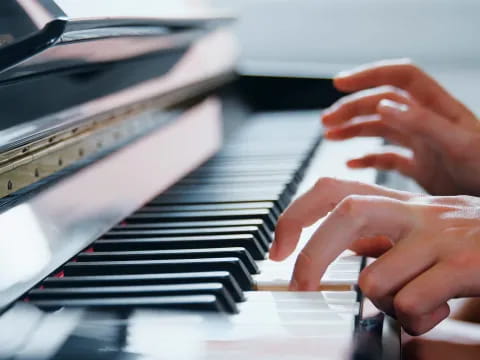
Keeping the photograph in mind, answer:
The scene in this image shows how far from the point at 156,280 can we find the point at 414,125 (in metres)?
0.60

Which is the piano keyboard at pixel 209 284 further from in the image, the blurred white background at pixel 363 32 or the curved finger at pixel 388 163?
the blurred white background at pixel 363 32

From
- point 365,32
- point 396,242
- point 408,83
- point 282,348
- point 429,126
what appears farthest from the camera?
point 365,32

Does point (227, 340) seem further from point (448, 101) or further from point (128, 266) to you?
point (448, 101)

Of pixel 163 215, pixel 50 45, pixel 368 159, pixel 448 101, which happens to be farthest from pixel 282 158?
pixel 50 45

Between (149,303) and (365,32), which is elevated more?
(149,303)

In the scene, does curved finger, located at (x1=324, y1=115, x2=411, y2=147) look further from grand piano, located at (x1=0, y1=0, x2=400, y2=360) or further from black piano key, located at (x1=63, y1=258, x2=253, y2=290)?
black piano key, located at (x1=63, y1=258, x2=253, y2=290)

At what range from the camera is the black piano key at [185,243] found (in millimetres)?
797

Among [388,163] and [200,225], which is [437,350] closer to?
[200,225]

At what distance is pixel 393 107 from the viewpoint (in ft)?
3.87

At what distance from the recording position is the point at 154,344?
1.84 feet

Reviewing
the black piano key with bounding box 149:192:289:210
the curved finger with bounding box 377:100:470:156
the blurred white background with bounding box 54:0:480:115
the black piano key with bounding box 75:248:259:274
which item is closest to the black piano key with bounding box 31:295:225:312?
the black piano key with bounding box 75:248:259:274

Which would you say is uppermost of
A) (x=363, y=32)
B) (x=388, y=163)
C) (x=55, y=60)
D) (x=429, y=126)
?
(x=55, y=60)

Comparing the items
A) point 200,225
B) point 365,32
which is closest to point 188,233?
point 200,225

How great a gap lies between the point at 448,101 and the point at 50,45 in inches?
29.1
